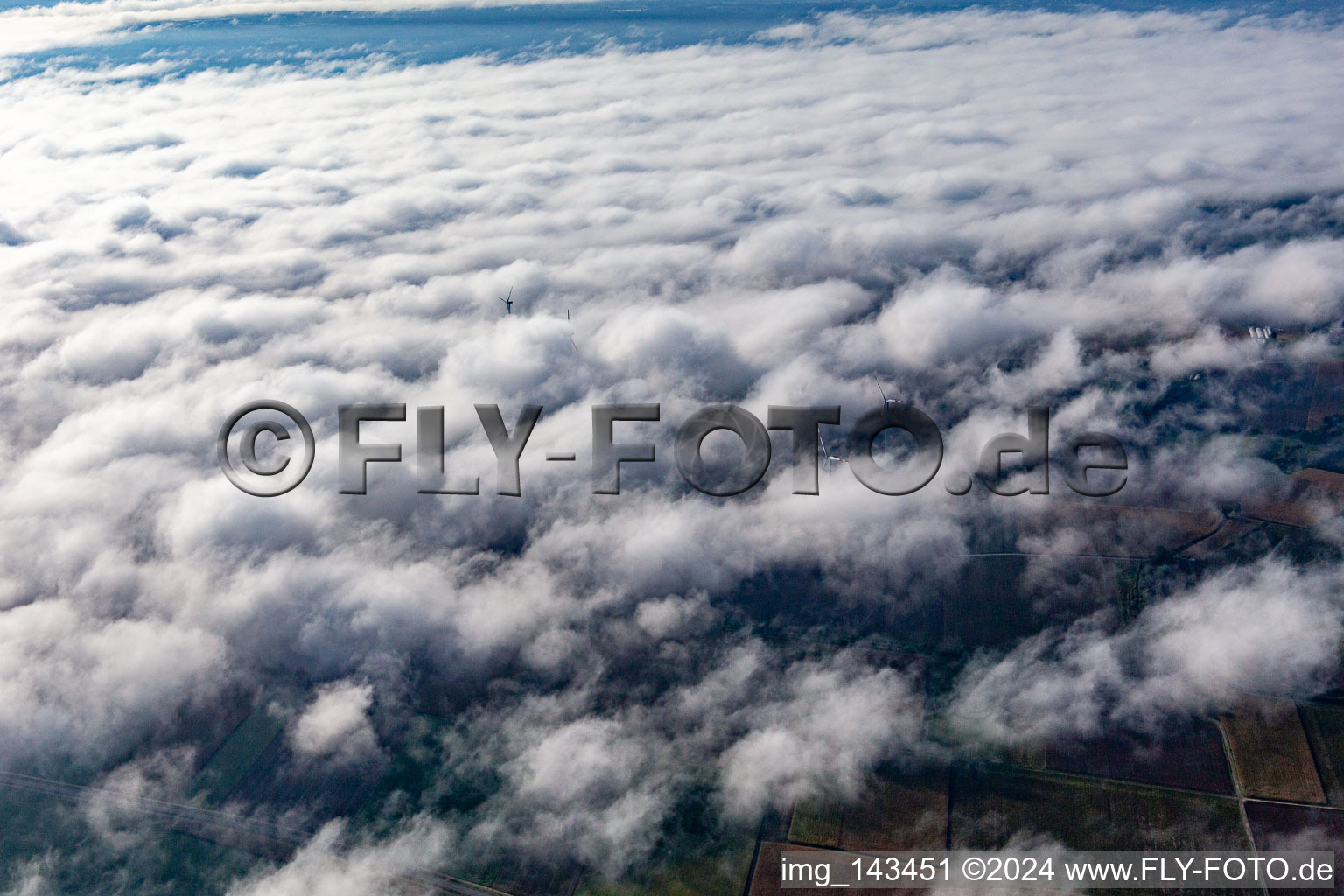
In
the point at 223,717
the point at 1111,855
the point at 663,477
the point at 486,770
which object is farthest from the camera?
the point at 663,477

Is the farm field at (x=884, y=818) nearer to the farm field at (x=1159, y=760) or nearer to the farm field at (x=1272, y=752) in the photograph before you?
the farm field at (x=1159, y=760)

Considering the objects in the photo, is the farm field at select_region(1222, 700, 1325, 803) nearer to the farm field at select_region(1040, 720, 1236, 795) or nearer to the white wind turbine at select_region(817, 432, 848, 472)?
the farm field at select_region(1040, 720, 1236, 795)

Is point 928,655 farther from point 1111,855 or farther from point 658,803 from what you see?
point 658,803

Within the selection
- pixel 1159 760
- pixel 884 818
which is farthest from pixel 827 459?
pixel 884 818

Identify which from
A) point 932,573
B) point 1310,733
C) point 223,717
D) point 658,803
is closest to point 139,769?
point 223,717

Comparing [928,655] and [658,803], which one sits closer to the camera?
[658,803]

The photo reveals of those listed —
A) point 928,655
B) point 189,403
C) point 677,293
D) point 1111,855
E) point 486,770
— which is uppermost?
point 677,293

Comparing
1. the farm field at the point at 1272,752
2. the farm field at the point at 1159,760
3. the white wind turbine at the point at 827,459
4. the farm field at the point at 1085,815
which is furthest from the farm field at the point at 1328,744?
the white wind turbine at the point at 827,459

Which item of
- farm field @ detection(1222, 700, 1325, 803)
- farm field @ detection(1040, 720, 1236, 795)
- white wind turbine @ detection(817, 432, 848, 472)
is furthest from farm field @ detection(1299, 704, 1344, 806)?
white wind turbine @ detection(817, 432, 848, 472)
